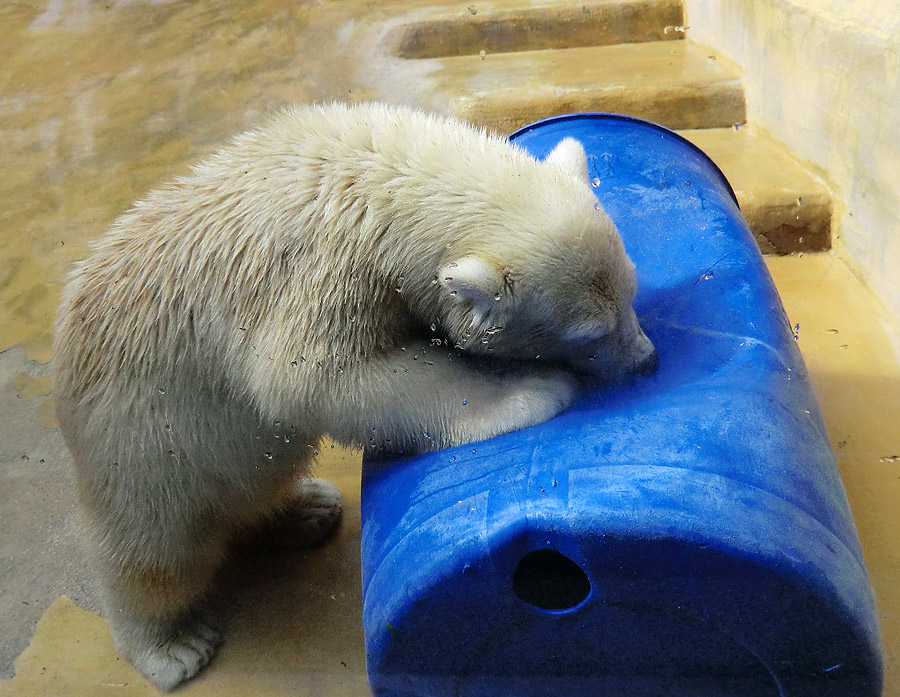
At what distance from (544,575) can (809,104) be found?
268 cm

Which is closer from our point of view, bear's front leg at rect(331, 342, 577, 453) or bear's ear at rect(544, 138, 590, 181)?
bear's front leg at rect(331, 342, 577, 453)

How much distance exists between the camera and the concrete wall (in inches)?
106

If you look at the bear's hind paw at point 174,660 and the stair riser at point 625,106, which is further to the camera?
the stair riser at point 625,106

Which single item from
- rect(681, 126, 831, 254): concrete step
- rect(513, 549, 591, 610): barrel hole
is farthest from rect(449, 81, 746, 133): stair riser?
rect(513, 549, 591, 610): barrel hole

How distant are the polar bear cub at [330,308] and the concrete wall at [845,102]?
4.72ft

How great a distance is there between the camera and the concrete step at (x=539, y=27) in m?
4.72

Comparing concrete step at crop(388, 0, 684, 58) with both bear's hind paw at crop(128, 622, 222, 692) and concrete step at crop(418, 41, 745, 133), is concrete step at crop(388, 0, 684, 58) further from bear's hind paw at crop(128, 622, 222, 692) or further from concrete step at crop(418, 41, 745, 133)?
bear's hind paw at crop(128, 622, 222, 692)

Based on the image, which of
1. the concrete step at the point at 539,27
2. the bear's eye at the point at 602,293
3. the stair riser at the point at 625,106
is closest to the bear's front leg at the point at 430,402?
the bear's eye at the point at 602,293

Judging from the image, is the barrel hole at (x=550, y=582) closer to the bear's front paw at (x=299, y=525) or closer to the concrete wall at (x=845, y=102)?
the bear's front paw at (x=299, y=525)

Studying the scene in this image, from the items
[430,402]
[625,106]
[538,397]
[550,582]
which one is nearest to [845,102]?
[625,106]

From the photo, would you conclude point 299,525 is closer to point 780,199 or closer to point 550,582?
point 550,582

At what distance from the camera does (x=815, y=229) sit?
336 centimetres

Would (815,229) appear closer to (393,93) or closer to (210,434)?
(393,93)

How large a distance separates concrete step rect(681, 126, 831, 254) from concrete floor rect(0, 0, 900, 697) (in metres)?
0.10
